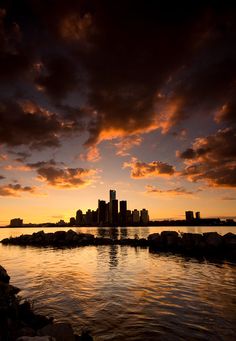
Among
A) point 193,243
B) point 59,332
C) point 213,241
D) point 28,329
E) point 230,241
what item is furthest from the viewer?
point 193,243

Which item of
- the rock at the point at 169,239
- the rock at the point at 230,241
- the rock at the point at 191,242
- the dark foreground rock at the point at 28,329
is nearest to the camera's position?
the dark foreground rock at the point at 28,329

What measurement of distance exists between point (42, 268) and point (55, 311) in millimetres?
15065

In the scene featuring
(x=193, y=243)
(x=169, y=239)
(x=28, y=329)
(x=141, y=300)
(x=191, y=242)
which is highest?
(x=169, y=239)

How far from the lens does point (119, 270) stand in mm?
24422

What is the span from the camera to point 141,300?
14.4 meters

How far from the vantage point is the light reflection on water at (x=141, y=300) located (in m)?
10.4

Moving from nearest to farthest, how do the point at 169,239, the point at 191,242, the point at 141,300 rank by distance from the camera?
the point at 141,300
the point at 191,242
the point at 169,239

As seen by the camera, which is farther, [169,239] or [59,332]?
[169,239]

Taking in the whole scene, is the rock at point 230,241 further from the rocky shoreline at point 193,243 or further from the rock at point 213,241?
the rock at point 213,241

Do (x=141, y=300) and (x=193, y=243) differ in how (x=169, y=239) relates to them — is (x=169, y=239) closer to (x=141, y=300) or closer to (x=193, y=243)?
(x=193, y=243)

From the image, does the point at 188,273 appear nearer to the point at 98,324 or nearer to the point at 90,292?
the point at 90,292

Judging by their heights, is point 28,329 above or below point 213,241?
below

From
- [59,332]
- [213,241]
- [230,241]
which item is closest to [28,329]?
[59,332]

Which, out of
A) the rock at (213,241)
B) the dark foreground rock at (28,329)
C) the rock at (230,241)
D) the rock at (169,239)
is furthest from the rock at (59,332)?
the rock at (169,239)
